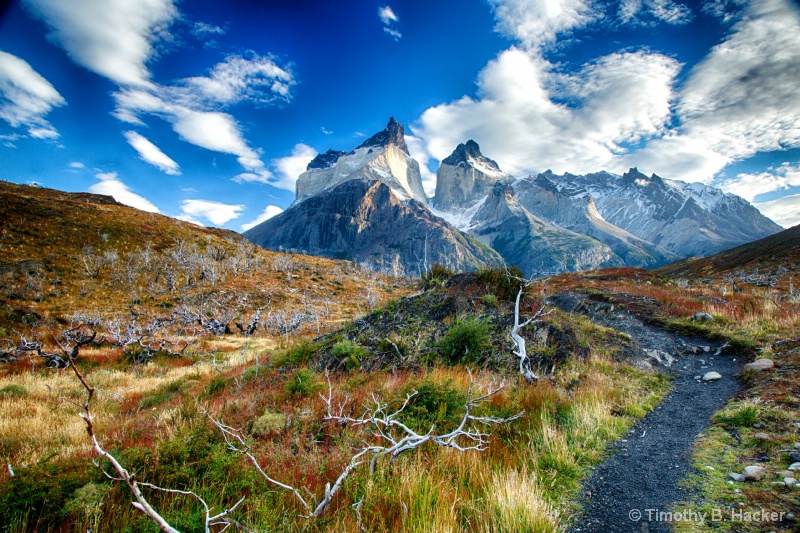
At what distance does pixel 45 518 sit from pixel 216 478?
1505mm

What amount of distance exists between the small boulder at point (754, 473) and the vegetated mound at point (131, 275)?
95.2 ft

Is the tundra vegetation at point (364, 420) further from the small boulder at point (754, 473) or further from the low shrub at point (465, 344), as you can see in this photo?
the small boulder at point (754, 473)

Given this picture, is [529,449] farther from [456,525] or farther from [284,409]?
[284,409]

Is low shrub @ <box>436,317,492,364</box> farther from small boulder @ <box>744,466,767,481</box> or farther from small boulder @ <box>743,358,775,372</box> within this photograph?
small boulder @ <box>743,358,775,372</box>

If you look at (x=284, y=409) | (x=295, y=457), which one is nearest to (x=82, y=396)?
(x=284, y=409)

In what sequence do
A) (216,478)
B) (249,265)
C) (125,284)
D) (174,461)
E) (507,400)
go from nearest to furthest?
(216,478)
(174,461)
(507,400)
(125,284)
(249,265)

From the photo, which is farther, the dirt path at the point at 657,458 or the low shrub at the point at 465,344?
the low shrub at the point at 465,344

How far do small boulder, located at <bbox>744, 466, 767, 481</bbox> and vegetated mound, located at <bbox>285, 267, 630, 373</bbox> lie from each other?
415 centimetres

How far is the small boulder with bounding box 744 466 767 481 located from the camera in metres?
3.61

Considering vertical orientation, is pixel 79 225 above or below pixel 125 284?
above

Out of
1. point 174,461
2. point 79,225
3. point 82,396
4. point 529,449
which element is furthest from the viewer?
point 79,225

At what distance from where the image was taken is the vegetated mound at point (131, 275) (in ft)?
125

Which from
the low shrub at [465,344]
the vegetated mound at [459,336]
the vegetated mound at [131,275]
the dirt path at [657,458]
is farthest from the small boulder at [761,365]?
the vegetated mound at [131,275]

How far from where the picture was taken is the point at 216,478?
3.93 meters
